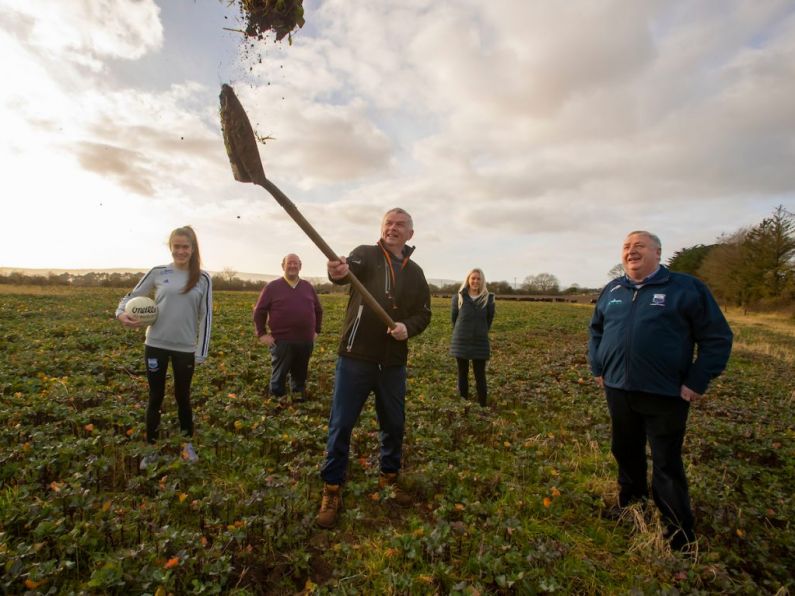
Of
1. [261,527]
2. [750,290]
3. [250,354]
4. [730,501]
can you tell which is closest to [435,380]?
[250,354]

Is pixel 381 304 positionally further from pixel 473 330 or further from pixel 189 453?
pixel 473 330

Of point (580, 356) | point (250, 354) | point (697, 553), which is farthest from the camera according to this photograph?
point (580, 356)

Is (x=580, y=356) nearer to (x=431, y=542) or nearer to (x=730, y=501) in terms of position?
(x=730, y=501)

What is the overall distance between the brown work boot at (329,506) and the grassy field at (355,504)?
7 centimetres

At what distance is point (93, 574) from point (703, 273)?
216 feet

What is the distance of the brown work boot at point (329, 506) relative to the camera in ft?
11.4

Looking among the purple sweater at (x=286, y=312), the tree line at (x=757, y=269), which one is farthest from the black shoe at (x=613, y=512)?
the tree line at (x=757, y=269)

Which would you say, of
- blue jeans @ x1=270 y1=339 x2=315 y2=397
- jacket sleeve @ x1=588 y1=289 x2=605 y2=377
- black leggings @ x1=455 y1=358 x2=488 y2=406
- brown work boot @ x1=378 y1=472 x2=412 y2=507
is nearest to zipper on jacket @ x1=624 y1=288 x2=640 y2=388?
jacket sleeve @ x1=588 y1=289 x2=605 y2=377

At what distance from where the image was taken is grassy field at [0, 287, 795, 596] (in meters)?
2.84

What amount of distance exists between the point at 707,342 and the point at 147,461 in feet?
16.8

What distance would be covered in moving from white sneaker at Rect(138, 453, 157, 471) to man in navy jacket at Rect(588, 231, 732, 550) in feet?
14.2

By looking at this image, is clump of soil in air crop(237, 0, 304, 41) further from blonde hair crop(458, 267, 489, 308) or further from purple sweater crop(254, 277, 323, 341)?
blonde hair crop(458, 267, 489, 308)

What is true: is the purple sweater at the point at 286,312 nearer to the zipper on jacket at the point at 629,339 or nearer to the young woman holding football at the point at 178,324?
the young woman holding football at the point at 178,324

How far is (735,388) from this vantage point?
1005cm
